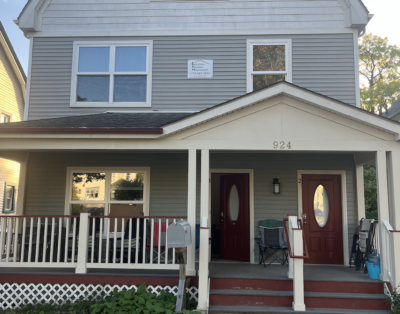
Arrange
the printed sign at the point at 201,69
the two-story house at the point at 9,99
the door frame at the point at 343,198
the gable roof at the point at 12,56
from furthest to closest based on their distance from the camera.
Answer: the two-story house at the point at 9,99 < the gable roof at the point at 12,56 < the printed sign at the point at 201,69 < the door frame at the point at 343,198

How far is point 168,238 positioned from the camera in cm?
518

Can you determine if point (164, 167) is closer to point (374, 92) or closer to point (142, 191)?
point (142, 191)

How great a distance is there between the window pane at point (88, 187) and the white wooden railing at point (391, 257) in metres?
5.57

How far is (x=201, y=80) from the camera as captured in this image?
27.1 feet

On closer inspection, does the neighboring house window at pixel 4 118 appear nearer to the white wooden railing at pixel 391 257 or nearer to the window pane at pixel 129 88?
the window pane at pixel 129 88

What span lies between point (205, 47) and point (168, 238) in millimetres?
4926

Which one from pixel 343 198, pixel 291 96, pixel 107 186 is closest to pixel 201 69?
pixel 291 96

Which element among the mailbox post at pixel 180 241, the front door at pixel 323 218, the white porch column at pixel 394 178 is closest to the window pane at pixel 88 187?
the mailbox post at pixel 180 241

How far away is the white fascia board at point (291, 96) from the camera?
5723 millimetres

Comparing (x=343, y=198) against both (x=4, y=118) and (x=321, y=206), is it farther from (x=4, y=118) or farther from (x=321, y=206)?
(x=4, y=118)

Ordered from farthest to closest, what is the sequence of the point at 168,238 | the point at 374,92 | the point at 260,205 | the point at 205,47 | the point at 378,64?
the point at 378,64, the point at 374,92, the point at 205,47, the point at 260,205, the point at 168,238

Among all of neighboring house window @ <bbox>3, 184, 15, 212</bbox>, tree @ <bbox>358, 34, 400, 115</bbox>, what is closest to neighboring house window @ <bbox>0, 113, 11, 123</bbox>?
neighboring house window @ <bbox>3, 184, 15, 212</bbox>

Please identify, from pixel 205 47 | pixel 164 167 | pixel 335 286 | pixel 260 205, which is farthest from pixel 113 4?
pixel 335 286

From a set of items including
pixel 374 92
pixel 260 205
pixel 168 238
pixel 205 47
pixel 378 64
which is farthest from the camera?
pixel 378 64
